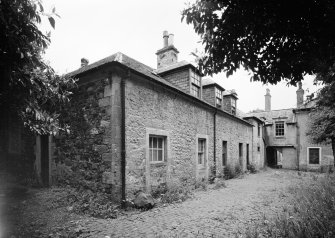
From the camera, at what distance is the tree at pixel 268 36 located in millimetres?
2635

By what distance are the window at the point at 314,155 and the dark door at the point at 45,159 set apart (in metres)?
24.2

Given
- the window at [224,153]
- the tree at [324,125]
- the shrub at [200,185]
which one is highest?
the tree at [324,125]

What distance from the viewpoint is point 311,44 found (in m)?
2.85

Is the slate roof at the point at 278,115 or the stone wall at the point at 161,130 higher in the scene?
the slate roof at the point at 278,115

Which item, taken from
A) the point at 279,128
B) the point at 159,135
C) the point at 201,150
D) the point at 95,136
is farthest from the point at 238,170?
the point at 279,128

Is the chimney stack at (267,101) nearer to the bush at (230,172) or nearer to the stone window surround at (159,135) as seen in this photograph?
the bush at (230,172)

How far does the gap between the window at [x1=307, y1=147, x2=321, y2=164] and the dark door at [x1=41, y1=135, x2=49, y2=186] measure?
24162mm

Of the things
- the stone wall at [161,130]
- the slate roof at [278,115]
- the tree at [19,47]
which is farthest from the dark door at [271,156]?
the tree at [19,47]

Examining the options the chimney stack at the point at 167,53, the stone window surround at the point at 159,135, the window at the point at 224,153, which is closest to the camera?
the stone window surround at the point at 159,135

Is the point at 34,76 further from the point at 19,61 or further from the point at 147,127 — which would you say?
the point at 147,127

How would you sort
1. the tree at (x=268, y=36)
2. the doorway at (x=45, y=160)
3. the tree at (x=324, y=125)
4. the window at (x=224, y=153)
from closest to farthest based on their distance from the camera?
the tree at (x=268, y=36) → the doorway at (x=45, y=160) → the tree at (x=324, y=125) → the window at (x=224, y=153)

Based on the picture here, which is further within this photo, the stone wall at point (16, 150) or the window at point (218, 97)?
the window at point (218, 97)

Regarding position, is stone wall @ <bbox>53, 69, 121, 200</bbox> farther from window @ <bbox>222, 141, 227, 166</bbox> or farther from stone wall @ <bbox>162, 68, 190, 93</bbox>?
window @ <bbox>222, 141, 227, 166</bbox>

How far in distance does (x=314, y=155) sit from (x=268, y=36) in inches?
957
